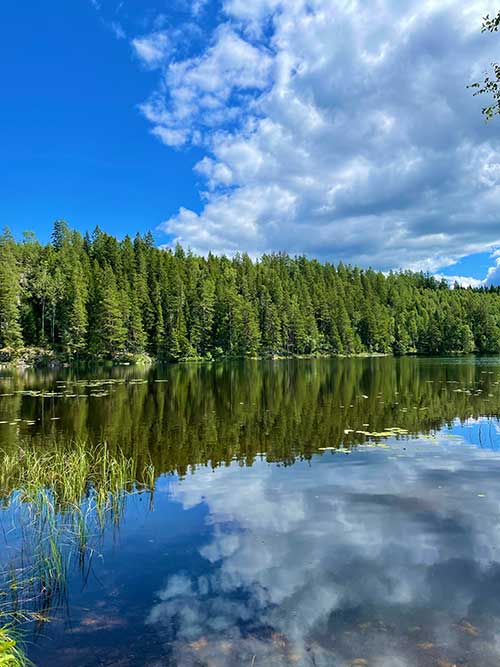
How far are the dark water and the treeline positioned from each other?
76.1 metres

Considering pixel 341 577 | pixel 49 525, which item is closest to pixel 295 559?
pixel 341 577

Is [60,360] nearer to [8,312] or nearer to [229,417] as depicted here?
[8,312]

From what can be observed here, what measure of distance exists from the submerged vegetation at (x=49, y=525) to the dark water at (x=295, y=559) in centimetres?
28

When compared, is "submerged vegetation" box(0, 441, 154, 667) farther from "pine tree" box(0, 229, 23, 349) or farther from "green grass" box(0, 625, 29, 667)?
"pine tree" box(0, 229, 23, 349)

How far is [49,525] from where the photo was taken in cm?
938

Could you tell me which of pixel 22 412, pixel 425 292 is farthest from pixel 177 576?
pixel 425 292

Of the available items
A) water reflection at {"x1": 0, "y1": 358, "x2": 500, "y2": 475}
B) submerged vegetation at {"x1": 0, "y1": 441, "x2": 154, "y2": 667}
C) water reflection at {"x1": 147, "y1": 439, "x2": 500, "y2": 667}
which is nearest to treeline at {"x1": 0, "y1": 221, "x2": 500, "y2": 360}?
water reflection at {"x1": 0, "y1": 358, "x2": 500, "y2": 475}

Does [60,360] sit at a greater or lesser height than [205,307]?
lesser

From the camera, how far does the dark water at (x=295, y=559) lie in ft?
18.2

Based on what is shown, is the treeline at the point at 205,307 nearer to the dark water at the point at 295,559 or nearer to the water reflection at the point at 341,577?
the dark water at the point at 295,559

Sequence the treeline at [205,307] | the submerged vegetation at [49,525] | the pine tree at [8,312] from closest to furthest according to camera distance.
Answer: the submerged vegetation at [49,525] → the pine tree at [8,312] → the treeline at [205,307]

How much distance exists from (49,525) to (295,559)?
5274mm

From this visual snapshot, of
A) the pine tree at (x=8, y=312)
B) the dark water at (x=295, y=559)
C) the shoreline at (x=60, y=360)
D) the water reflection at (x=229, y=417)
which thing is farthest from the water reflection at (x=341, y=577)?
the pine tree at (x=8, y=312)

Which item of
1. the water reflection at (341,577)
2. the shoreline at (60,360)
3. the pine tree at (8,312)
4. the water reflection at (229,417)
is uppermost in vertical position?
the pine tree at (8,312)
